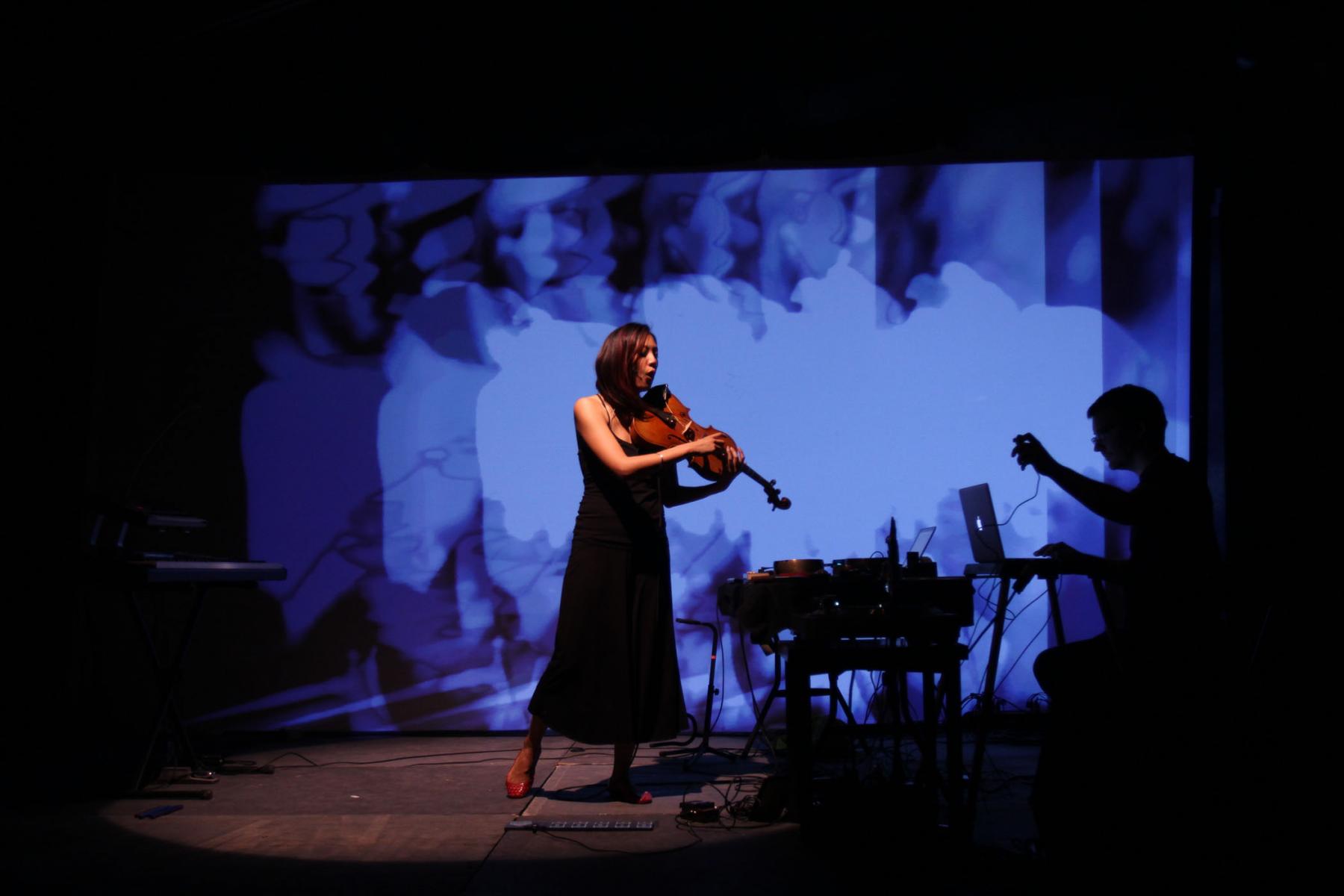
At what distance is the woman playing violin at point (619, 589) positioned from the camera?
118 inches

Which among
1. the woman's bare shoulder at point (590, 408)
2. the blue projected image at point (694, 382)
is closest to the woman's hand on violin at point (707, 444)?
the woman's bare shoulder at point (590, 408)

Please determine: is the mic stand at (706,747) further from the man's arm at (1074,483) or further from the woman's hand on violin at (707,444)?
the man's arm at (1074,483)

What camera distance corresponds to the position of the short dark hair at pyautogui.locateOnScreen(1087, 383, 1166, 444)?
9.25 feet

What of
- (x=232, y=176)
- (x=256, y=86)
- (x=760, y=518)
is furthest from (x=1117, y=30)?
(x=232, y=176)

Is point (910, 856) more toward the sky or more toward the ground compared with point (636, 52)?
more toward the ground

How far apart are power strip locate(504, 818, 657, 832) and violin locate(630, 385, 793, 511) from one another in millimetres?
1098

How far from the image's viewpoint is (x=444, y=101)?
4707 mm

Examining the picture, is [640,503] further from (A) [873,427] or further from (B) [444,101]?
(B) [444,101]

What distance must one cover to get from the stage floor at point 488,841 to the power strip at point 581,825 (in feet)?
0.10

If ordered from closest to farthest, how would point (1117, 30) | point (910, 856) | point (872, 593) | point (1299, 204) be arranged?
point (910, 856), point (872, 593), point (1299, 204), point (1117, 30)

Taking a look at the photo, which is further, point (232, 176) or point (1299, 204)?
point (232, 176)

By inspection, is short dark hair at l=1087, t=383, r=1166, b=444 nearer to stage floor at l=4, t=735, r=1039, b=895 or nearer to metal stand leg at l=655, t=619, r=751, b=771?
stage floor at l=4, t=735, r=1039, b=895

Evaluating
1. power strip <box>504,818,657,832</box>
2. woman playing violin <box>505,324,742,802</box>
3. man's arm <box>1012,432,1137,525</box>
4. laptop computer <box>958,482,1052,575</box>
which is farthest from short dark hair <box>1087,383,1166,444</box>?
power strip <box>504,818,657,832</box>

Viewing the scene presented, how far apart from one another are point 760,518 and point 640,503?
1597mm
